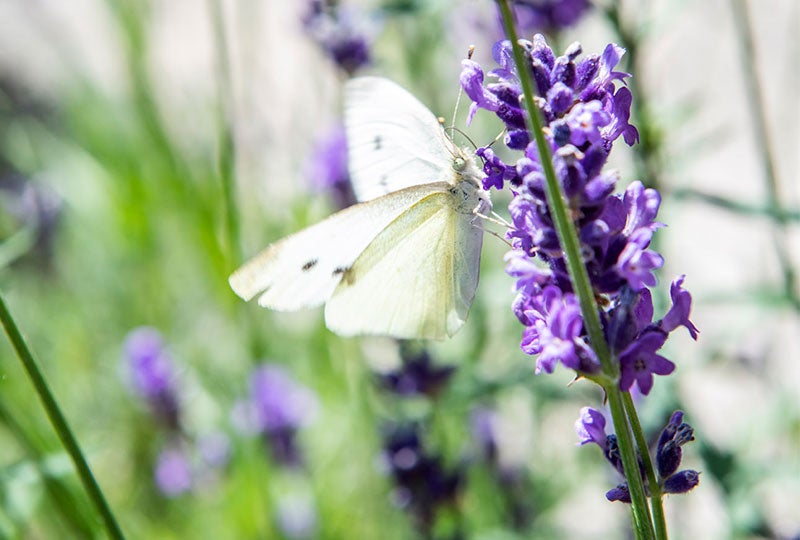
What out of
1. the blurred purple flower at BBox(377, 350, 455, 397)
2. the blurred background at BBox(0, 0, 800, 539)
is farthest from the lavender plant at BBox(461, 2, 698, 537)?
the blurred purple flower at BBox(377, 350, 455, 397)

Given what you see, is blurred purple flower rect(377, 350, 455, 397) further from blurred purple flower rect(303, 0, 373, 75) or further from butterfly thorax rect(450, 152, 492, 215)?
blurred purple flower rect(303, 0, 373, 75)

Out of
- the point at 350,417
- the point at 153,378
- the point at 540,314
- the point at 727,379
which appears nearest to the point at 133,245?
the point at 153,378

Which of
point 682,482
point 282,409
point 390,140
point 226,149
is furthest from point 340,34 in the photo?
point 682,482

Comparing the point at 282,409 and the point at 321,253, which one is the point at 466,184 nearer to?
the point at 321,253

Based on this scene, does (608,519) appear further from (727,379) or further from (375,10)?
(375,10)

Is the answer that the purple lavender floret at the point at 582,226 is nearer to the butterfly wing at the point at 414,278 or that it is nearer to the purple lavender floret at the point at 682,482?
the purple lavender floret at the point at 682,482

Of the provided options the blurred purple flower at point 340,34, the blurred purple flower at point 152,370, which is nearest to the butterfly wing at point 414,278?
the blurred purple flower at point 340,34
